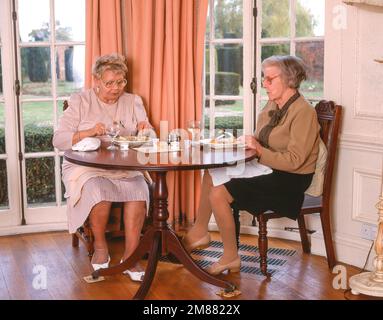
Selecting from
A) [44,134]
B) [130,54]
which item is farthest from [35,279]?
[130,54]

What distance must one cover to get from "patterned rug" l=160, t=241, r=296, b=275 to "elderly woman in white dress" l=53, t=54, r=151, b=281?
0.43 m

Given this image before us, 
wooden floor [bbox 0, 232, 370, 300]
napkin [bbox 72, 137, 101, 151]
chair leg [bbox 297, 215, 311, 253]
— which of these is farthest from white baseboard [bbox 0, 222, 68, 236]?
chair leg [bbox 297, 215, 311, 253]

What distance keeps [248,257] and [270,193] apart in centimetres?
60

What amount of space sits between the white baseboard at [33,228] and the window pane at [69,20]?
1296mm

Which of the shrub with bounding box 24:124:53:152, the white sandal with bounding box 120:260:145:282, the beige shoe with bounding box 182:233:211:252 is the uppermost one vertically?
the shrub with bounding box 24:124:53:152

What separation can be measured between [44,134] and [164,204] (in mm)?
1441

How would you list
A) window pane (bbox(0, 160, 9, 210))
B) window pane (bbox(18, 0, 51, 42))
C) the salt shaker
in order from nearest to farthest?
the salt shaker → window pane (bbox(18, 0, 51, 42)) → window pane (bbox(0, 160, 9, 210))

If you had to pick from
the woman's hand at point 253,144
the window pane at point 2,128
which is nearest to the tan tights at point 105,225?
the woman's hand at point 253,144

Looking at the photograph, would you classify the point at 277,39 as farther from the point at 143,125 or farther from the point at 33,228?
the point at 33,228

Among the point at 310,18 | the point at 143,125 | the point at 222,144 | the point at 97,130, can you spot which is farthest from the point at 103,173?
the point at 310,18

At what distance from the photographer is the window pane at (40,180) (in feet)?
14.4

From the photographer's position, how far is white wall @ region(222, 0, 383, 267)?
347 cm

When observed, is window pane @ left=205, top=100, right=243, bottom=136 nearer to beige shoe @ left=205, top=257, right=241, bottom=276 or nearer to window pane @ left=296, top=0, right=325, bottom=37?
window pane @ left=296, top=0, right=325, bottom=37
